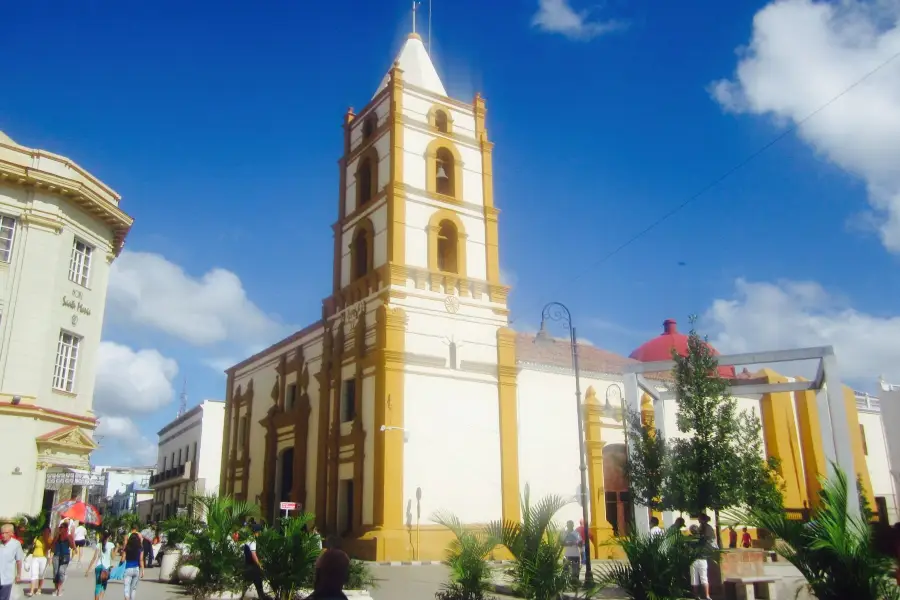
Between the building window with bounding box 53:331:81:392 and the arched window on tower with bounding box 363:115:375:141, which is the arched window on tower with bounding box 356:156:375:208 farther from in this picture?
the building window with bounding box 53:331:81:392

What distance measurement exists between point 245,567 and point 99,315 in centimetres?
1609

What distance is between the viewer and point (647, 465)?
15.9 meters

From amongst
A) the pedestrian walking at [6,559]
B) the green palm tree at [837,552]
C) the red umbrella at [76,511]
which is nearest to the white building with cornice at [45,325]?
the red umbrella at [76,511]

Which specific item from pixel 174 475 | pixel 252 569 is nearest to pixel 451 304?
pixel 252 569

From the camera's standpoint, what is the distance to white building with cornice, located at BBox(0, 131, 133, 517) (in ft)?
66.5

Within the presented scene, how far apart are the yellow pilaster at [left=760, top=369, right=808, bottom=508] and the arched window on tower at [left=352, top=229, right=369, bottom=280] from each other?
630 inches

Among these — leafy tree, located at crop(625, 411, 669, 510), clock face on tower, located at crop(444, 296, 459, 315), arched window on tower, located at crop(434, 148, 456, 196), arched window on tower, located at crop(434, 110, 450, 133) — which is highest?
arched window on tower, located at crop(434, 110, 450, 133)

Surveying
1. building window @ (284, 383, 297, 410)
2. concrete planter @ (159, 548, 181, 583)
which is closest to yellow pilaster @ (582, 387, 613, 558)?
building window @ (284, 383, 297, 410)

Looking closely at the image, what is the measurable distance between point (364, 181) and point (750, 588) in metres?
20.1

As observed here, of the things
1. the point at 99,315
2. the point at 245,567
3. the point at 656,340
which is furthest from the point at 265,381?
the point at 245,567

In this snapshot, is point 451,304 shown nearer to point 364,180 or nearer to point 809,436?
point 364,180

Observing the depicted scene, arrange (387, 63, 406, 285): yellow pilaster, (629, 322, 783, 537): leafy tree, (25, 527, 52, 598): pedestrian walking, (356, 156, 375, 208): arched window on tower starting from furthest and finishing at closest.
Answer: (356, 156, 375, 208): arched window on tower < (387, 63, 406, 285): yellow pilaster < (629, 322, 783, 537): leafy tree < (25, 527, 52, 598): pedestrian walking

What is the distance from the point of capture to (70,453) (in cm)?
2164

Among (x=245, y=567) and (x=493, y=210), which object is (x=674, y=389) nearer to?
(x=245, y=567)
